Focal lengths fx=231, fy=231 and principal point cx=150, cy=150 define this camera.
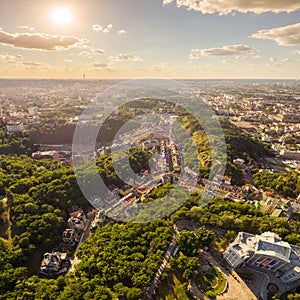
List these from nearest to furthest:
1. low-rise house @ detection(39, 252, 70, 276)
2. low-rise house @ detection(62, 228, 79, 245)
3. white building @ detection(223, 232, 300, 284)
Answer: white building @ detection(223, 232, 300, 284)
low-rise house @ detection(39, 252, 70, 276)
low-rise house @ detection(62, 228, 79, 245)

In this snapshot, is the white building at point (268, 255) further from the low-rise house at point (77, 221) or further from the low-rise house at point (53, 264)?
the low-rise house at point (77, 221)

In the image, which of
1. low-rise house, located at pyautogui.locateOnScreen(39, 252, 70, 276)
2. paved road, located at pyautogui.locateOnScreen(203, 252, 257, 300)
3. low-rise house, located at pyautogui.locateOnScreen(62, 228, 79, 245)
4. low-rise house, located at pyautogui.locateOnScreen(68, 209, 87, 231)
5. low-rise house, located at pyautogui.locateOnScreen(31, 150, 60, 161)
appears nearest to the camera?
paved road, located at pyautogui.locateOnScreen(203, 252, 257, 300)

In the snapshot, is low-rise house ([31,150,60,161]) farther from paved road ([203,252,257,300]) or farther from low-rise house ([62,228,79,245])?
paved road ([203,252,257,300])

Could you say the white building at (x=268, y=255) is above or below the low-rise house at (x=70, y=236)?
above

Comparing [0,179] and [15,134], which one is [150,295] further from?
[15,134]

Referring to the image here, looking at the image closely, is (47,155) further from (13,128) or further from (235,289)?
(235,289)

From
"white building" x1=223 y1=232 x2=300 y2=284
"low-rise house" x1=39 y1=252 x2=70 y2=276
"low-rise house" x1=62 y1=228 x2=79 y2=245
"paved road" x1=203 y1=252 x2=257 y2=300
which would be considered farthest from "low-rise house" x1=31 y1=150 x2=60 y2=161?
"white building" x1=223 y1=232 x2=300 y2=284

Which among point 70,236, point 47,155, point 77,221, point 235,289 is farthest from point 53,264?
point 47,155

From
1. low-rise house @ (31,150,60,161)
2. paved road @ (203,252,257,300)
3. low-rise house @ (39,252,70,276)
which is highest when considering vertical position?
low-rise house @ (31,150,60,161)

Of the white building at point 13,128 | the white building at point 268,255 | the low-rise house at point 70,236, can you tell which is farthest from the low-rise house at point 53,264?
the white building at point 13,128
